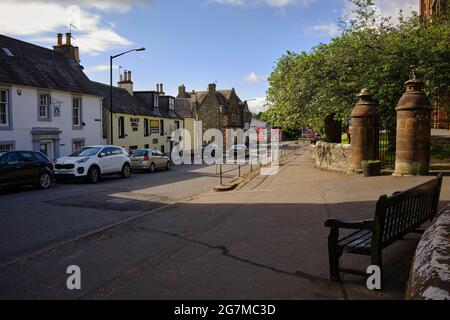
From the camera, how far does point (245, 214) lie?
34.3ft

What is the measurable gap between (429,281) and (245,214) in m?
6.83

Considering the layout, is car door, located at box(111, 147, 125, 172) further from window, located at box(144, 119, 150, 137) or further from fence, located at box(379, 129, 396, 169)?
window, located at box(144, 119, 150, 137)

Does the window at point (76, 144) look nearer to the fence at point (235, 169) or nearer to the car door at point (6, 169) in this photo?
the fence at point (235, 169)

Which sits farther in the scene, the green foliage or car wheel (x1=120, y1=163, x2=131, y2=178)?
car wheel (x1=120, y1=163, x2=131, y2=178)

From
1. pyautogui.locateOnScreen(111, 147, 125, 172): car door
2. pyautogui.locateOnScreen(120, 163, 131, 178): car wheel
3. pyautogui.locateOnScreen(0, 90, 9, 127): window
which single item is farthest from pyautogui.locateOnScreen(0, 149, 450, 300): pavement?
pyautogui.locateOnScreen(0, 90, 9, 127): window

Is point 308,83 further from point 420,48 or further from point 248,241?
point 248,241

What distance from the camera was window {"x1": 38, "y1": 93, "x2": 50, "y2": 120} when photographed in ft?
82.6

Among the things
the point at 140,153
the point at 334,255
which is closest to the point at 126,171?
the point at 140,153

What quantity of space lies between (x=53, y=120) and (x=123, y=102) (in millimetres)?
14548

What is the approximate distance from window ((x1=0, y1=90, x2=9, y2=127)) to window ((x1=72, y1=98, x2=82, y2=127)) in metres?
5.68

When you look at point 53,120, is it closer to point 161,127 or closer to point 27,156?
point 27,156

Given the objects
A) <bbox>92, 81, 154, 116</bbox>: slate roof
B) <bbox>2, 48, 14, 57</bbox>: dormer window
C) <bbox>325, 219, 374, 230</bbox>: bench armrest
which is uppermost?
<bbox>2, 48, 14, 57</bbox>: dormer window

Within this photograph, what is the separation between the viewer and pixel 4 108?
22.6 m

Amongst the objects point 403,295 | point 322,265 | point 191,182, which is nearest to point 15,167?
point 191,182
